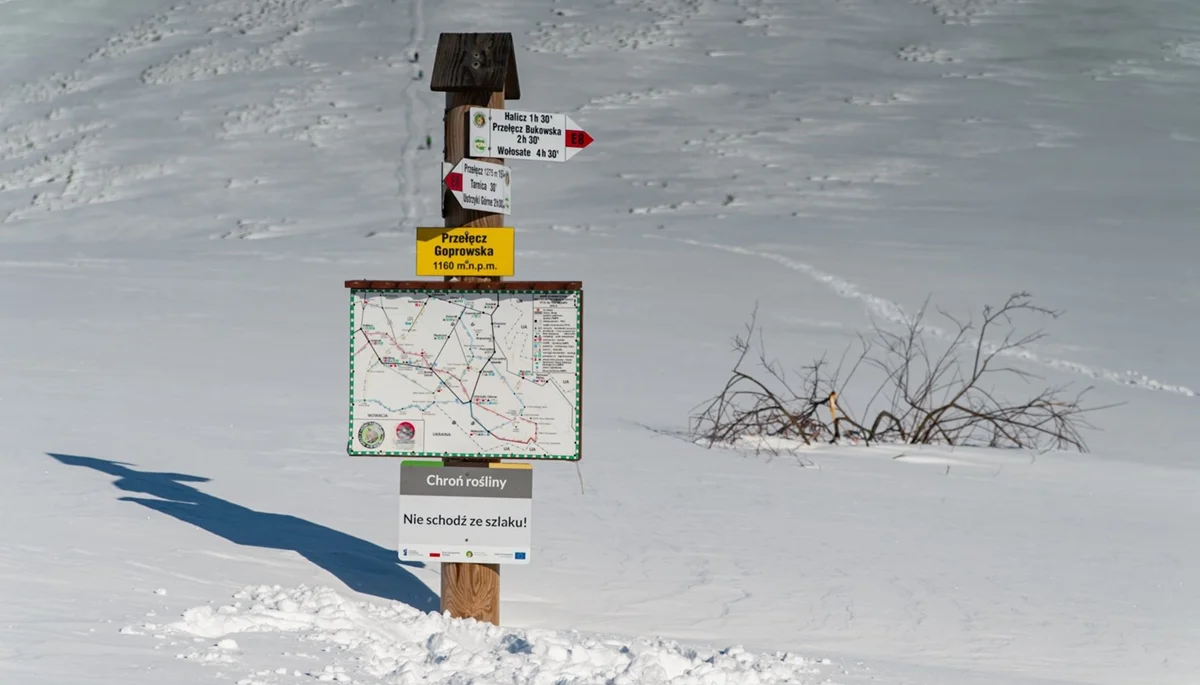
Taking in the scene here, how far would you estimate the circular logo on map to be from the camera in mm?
4602

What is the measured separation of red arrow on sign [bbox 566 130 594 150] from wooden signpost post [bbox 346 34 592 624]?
19 centimetres

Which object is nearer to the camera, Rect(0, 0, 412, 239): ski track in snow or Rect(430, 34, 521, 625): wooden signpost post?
Rect(430, 34, 521, 625): wooden signpost post

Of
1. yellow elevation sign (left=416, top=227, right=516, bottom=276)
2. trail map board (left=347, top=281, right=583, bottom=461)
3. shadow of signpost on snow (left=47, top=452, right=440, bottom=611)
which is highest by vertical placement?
yellow elevation sign (left=416, top=227, right=516, bottom=276)

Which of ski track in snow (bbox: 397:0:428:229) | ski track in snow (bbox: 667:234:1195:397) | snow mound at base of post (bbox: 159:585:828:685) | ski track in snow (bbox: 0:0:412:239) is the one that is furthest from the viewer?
ski track in snow (bbox: 0:0:412:239)

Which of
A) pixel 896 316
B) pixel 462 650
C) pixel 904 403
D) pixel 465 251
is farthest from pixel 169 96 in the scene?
pixel 462 650

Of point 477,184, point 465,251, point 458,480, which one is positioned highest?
point 477,184

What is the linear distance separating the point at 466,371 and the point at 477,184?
2.05ft

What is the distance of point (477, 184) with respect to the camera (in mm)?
4598

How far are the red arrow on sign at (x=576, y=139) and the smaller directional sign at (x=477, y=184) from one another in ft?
0.88

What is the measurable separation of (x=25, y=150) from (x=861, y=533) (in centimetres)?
2350

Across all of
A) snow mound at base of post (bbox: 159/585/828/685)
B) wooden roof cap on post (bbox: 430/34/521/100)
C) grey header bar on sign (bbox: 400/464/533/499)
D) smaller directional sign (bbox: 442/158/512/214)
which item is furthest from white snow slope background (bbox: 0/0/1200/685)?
wooden roof cap on post (bbox: 430/34/521/100)

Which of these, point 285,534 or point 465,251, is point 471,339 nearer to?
point 465,251

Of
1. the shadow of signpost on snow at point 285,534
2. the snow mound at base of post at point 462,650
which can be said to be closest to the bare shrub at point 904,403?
the shadow of signpost on snow at point 285,534

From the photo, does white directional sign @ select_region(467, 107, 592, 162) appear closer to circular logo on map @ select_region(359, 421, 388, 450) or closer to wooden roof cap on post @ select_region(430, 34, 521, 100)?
wooden roof cap on post @ select_region(430, 34, 521, 100)
